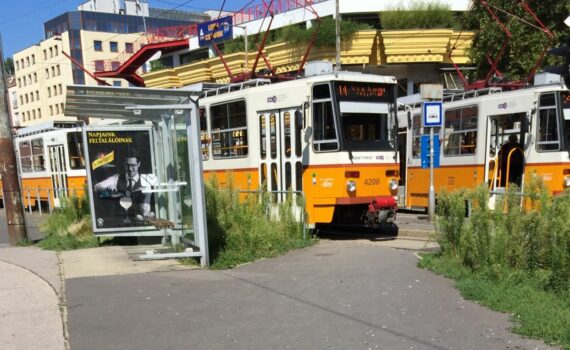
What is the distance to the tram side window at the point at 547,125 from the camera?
11.0 metres

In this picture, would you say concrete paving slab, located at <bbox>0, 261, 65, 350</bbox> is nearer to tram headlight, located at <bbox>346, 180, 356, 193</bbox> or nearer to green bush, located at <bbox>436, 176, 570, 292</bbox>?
green bush, located at <bbox>436, 176, 570, 292</bbox>

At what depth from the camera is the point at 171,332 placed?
16.8 ft

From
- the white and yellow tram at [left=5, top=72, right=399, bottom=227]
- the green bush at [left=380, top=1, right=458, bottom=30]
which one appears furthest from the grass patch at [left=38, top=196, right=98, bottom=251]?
the green bush at [left=380, top=1, right=458, bottom=30]

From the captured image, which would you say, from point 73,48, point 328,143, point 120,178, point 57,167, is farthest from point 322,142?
point 73,48

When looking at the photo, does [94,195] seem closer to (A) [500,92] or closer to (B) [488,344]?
(B) [488,344]

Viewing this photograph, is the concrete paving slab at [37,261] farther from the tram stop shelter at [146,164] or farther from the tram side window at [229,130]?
the tram side window at [229,130]

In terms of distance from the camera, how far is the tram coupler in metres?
10.2

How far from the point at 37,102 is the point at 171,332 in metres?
92.0

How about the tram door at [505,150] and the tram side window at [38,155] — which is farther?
the tram side window at [38,155]

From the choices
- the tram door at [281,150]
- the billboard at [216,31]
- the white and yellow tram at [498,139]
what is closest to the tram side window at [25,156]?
the billboard at [216,31]

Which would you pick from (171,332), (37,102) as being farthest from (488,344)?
(37,102)

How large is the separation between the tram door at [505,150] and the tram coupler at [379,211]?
2.69 metres

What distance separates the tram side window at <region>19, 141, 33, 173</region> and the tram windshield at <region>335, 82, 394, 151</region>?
16995 mm

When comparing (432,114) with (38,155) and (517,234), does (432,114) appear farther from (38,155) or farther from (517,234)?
(38,155)
